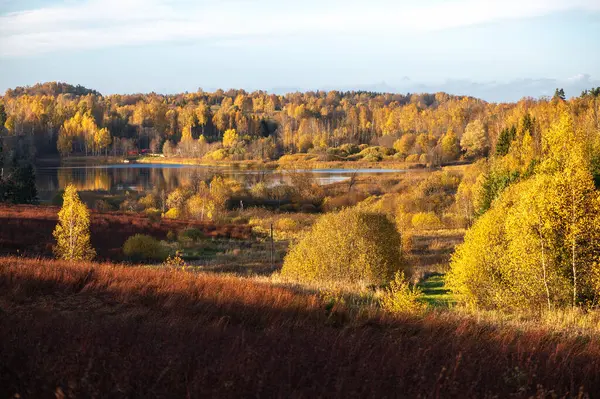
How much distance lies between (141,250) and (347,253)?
16663mm

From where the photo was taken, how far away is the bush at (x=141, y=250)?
3138 centimetres

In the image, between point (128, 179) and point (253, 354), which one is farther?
point (128, 179)

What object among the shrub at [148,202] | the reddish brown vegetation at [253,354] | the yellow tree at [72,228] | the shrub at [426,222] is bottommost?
the shrub at [426,222]

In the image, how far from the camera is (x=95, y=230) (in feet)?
119

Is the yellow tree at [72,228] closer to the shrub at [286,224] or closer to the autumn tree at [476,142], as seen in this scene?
the shrub at [286,224]

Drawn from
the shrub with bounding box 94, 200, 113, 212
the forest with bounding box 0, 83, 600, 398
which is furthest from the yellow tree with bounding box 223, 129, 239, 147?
the forest with bounding box 0, 83, 600, 398

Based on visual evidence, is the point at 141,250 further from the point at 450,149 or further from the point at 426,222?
the point at 450,149

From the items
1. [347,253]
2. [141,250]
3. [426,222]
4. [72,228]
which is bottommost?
[426,222]

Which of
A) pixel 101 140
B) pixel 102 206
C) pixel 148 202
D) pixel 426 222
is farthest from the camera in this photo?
pixel 101 140

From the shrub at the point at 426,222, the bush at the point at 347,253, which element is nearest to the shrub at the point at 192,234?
the bush at the point at 347,253

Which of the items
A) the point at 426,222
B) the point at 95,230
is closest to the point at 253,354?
the point at 95,230

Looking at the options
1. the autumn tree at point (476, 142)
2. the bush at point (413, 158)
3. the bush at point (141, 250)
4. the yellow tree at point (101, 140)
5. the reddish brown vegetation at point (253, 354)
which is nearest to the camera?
the reddish brown vegetation at point (253, 354)

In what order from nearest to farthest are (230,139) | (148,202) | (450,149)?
(148,202) → (450,149) → (230,139)

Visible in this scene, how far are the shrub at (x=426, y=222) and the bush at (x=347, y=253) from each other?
32.8 meters
